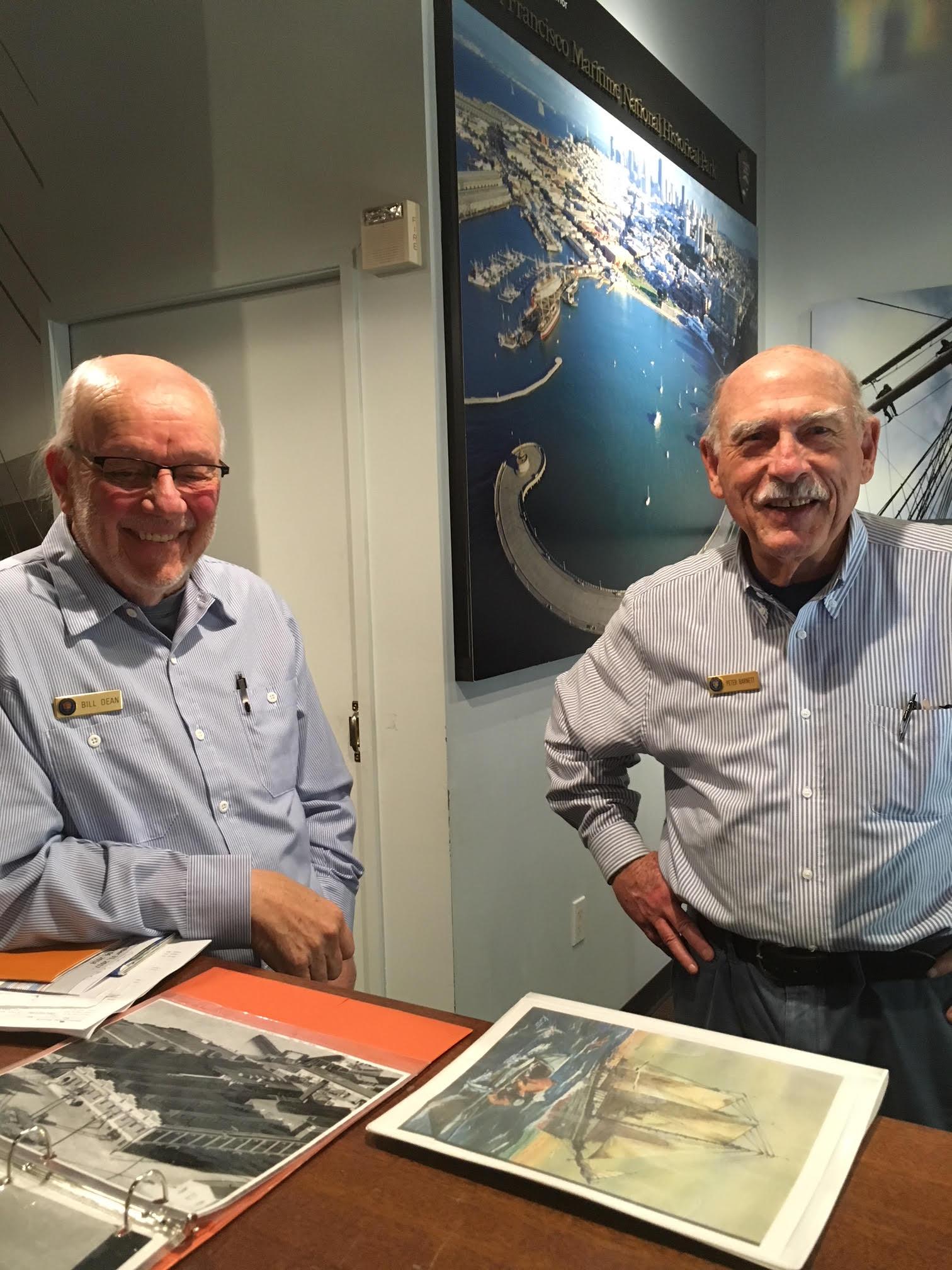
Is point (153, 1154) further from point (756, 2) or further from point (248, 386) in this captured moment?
point (756, 2)

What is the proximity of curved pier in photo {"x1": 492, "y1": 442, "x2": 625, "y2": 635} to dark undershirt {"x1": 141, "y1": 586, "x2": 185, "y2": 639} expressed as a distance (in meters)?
0.99

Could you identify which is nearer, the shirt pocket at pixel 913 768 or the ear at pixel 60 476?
the shirt pocket at pixel 913 768

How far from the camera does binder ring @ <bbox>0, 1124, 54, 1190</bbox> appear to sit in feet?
2.44

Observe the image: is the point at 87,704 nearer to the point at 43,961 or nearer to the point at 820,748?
the point at 43,961

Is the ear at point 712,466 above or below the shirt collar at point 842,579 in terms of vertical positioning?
above

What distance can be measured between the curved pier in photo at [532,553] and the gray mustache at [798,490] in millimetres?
990

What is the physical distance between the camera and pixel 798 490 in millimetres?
1400

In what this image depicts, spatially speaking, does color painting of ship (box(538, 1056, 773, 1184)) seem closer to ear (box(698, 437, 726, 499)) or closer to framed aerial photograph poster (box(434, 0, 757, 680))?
ear (box(698, 437, 726, 499))

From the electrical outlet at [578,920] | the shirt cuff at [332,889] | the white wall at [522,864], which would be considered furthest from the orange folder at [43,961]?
the electrical outlet at [578,920]

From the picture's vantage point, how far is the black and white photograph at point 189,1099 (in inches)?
29.5

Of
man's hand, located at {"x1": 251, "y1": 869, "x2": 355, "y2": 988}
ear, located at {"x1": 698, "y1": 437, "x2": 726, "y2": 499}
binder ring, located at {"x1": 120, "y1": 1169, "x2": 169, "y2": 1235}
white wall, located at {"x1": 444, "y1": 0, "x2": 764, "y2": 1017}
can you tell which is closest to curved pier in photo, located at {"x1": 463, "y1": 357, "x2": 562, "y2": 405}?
white wall, located at {"x1": 444, "y1": 0, "x2": 764, "y2": 1017}

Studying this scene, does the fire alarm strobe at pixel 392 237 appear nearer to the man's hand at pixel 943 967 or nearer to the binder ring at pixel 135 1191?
the man's hand at pixel 943 967

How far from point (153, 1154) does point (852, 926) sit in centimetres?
96

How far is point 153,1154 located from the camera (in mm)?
761
